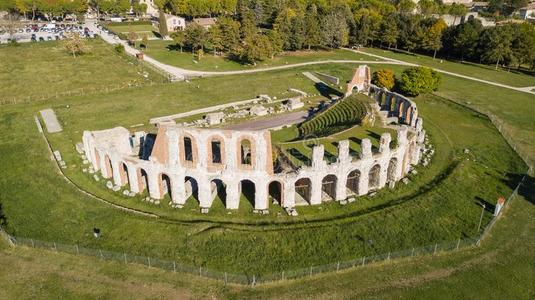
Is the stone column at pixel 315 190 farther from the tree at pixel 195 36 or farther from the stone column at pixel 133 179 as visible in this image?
the tree at pixel 195 36

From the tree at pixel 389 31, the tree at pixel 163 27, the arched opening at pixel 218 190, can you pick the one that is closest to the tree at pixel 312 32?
the tree at pixel 389 31

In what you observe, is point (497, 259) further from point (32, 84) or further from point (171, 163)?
point (32, 84)

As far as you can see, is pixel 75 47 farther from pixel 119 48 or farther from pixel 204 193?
pixel 204 193

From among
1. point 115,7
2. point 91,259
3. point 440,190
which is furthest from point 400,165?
point 115,7

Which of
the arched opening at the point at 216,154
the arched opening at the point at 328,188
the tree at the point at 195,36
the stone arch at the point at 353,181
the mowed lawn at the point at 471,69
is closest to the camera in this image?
the arched opening at the point at 328,188

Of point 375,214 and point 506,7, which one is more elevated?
point 506,7

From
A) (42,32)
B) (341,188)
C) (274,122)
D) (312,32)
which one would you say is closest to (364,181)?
(341,188)

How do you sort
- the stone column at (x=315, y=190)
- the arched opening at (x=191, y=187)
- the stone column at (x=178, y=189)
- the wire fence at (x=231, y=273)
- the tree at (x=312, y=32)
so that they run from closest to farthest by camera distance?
the wire fence at (x=231, y=273), the stone column at (x=178, y=189), the stone column at (x=315, y=190), the arched opening at (x=191, y=187), the tree at (x=312, y=32)
